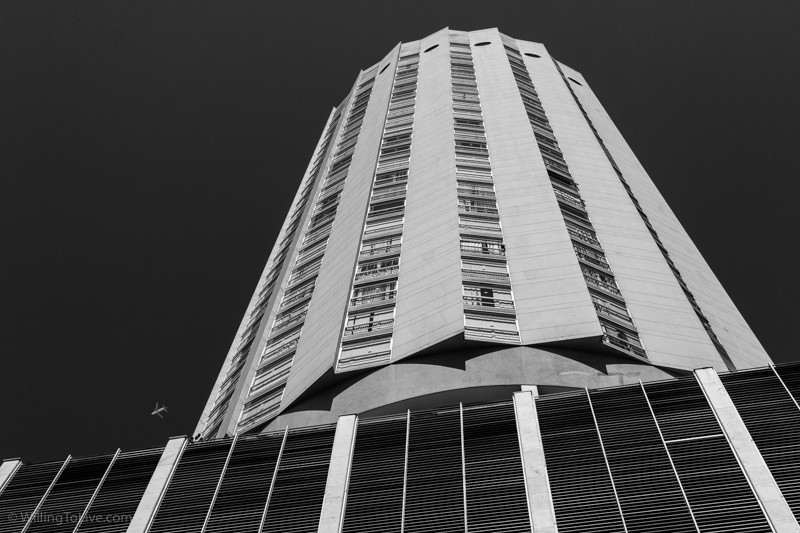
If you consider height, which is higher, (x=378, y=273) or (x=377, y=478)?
(x=378, y=273)

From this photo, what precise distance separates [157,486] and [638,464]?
65.8 feet

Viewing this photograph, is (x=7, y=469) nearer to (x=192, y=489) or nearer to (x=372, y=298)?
(x=192, y=489)

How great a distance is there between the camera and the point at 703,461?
38594mm

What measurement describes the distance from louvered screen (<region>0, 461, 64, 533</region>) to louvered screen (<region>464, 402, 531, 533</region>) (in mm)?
18790

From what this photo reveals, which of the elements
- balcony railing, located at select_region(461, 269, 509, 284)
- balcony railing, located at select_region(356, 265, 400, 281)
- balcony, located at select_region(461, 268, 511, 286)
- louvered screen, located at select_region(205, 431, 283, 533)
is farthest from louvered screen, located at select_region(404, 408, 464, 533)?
balcony railing, located at select_region(356, 265, 400, 281)

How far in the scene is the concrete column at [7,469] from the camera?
46494 millimetres

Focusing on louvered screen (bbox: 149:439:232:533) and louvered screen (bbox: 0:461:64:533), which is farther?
louvered screen (bbox: 0:461:64:533)

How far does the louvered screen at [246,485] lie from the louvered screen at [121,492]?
370 cm

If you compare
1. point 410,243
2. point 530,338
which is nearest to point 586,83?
point 410,243

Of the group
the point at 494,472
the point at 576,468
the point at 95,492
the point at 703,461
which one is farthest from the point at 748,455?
the point at 95,492

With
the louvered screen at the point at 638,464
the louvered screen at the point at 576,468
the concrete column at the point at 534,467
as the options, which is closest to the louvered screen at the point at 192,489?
the concrete column at the point at 534,467

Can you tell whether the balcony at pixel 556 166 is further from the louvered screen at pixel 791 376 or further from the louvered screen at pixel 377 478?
the louvered screen at pixel 377 478

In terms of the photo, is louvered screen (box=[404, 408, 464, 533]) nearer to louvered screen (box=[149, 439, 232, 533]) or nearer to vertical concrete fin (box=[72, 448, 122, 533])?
louvered screen (box=[149, 439, 232, 533])

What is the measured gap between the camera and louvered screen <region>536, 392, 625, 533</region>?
35750 mm
